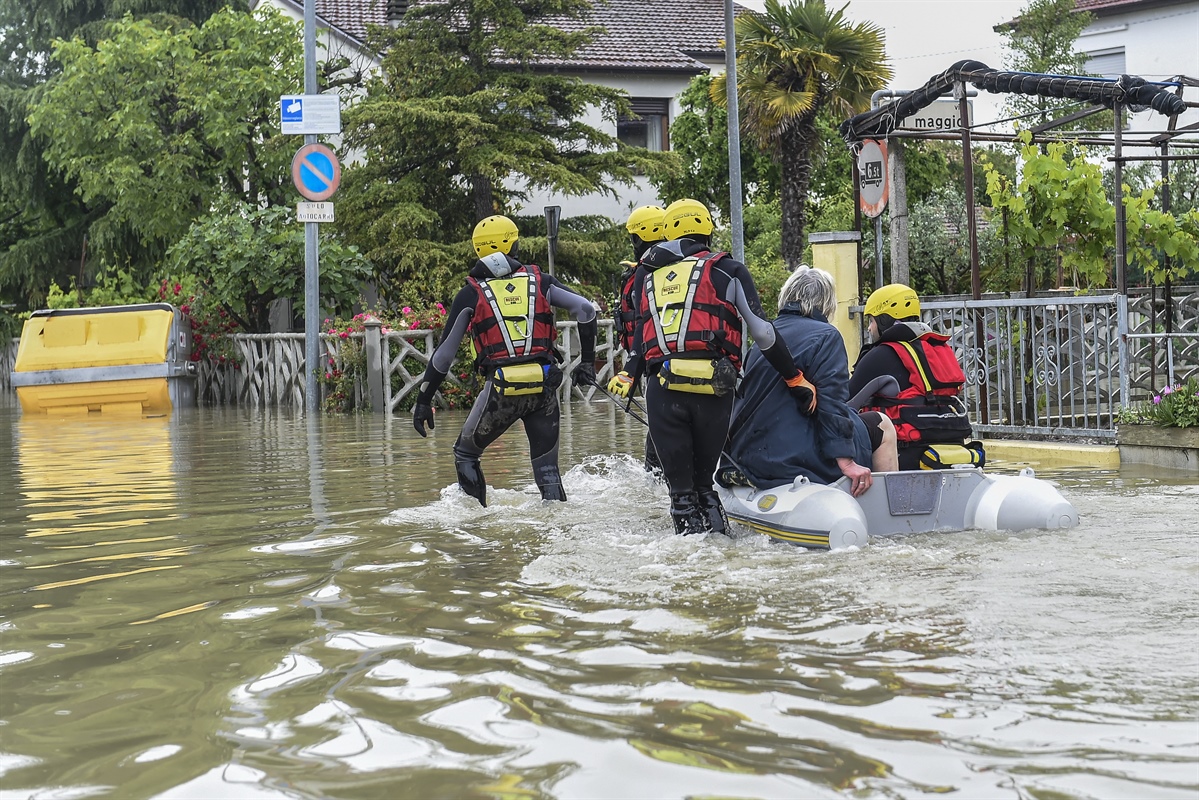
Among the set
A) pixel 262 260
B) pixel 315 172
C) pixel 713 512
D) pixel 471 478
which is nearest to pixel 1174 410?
pixel 713 512

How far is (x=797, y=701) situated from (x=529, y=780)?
974 mm

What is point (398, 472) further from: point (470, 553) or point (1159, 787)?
point (1159, 787)

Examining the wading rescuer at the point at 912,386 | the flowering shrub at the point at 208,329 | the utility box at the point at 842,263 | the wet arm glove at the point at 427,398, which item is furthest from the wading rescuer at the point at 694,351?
the flowering shrub at the point at 208,329

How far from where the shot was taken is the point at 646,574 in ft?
20.7

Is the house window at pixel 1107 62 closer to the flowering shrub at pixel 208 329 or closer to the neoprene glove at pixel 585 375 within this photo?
the flowering shrub at pixel 208 329

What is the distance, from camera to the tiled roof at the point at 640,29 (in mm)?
34375

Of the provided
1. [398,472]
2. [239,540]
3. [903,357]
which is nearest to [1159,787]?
[903,357]

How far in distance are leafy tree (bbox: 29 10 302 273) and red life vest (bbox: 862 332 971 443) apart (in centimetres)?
2179

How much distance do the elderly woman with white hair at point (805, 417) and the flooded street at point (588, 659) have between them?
1.42ft

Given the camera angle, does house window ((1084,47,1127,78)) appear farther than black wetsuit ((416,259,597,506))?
Yes

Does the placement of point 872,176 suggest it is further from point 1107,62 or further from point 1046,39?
point 1107,62

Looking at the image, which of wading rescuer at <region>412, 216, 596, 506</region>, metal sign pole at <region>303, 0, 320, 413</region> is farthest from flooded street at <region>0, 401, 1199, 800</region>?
metal sign pole at <region>303, 0, 320, 413</region>

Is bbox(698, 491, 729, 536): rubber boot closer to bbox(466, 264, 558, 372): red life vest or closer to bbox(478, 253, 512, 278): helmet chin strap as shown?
bbox(466, 264, 558, 372): red life vest

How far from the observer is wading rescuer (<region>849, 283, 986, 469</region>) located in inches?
308
